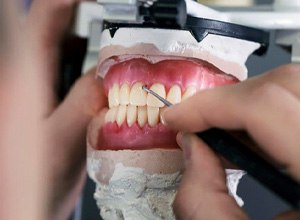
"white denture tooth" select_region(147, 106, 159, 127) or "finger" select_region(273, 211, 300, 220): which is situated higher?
"white denture tooth" select_region(147, 106, 159, 127)

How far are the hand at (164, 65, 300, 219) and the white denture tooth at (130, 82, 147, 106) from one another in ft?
0.13

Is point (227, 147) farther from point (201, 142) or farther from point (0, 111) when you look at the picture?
point (0, 111)

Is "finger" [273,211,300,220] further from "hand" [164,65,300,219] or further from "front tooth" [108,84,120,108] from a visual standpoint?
"front tooth" [108,84,120,108]

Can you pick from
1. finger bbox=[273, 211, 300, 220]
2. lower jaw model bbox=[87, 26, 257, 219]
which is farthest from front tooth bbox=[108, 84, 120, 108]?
finger bbox=[273, 211, 300, 220]

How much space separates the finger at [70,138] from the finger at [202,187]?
0.11m

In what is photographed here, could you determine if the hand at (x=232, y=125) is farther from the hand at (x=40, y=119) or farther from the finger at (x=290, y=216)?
the hand at (x=40, y=119)

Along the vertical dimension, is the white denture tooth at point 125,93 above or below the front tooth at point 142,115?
above

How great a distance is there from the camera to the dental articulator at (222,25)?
0.32 meters

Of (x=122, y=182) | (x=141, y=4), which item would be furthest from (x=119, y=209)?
(x=141, y=4)

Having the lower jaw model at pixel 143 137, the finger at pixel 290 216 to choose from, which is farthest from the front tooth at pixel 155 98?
the finger at pixel 290 216

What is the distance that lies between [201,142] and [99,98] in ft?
0.36

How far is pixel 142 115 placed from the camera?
0.39 meters

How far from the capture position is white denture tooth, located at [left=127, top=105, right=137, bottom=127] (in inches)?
15.2

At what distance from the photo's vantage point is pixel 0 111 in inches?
15.9
